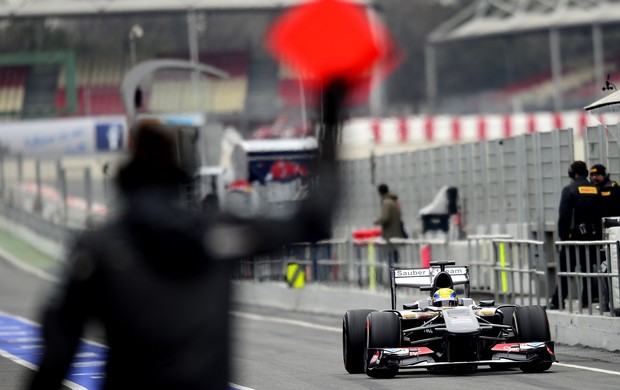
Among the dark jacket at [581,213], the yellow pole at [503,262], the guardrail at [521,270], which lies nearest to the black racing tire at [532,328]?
the guardrail at [521,270]

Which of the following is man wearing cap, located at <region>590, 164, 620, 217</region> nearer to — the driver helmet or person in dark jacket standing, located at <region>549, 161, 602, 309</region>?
person in dark jacket standing, located at <region>549, 161, 602, 309</region>

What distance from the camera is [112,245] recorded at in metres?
4.42

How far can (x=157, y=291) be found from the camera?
4367 mm

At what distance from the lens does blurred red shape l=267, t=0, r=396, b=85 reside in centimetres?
365

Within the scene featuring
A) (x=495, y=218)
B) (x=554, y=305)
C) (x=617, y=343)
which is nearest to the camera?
(x=617, y=343)

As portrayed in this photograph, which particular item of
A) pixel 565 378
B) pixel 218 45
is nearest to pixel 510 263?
pixel 565 378

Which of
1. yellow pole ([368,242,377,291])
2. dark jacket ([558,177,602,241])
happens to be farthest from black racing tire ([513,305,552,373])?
yellow pole ([368,242,377,291])

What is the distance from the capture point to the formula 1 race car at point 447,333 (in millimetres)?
13281

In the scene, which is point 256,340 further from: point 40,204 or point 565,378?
point 40,204

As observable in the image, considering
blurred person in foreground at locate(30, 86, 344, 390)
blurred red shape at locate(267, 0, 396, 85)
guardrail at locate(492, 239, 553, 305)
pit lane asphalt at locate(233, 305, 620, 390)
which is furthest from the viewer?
guardrail at locate(492, 239, 553, 305)

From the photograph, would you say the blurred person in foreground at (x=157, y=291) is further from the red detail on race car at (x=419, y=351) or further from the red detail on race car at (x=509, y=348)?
the red detail on race car at (x=509, y=348)

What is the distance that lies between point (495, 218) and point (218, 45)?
8731 cm

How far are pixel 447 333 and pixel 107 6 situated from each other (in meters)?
64.9

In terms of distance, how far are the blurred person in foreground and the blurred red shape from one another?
2.19 ft
